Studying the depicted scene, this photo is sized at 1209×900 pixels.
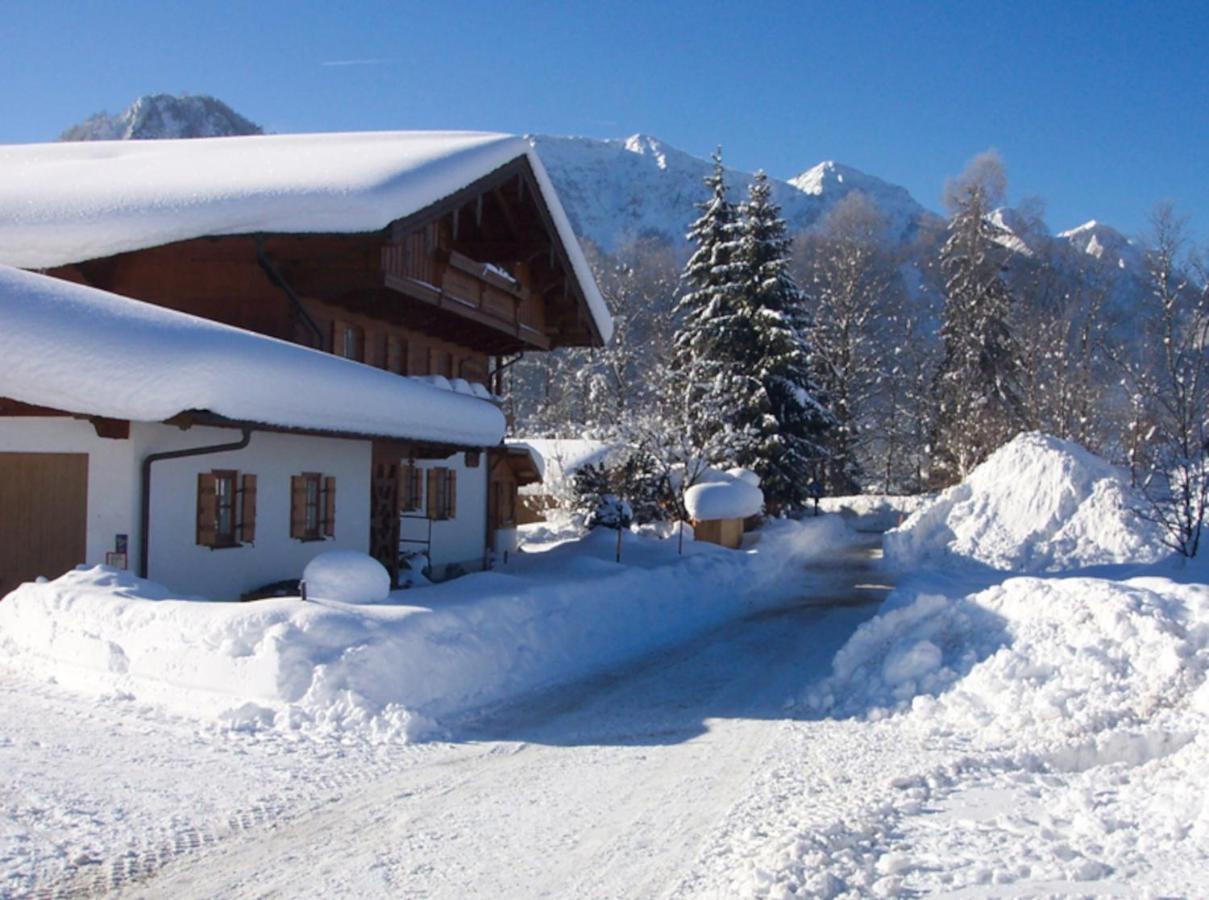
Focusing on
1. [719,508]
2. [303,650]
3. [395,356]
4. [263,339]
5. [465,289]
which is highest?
[465,289]

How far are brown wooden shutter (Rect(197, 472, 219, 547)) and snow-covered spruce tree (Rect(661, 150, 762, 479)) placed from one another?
2148 cm

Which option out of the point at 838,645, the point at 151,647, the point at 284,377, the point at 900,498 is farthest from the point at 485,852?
the point at 900,498

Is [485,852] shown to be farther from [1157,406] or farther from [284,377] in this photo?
[1157,406]

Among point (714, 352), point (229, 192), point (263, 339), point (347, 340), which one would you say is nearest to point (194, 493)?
point (263, 339)

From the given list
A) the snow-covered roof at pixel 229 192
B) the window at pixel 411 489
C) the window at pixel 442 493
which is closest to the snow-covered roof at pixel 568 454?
the window at pixel 442 493

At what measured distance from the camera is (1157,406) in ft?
81.3

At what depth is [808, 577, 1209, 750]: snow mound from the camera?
8992 millimetres

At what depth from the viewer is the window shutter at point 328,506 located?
51.3 feet

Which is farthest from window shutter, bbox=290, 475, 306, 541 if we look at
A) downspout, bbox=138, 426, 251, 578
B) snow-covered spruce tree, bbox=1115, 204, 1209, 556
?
snow-covered spruce tree, bbox=1115, 204, 1209, 556

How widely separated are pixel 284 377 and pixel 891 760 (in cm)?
788

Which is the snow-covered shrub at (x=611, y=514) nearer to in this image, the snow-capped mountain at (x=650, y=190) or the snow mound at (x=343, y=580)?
the snow mound at (x=343, y=580)

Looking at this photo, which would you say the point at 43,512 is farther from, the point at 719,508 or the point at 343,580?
the point at 719,508

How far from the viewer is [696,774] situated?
7.99 meters

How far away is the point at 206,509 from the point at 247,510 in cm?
81
